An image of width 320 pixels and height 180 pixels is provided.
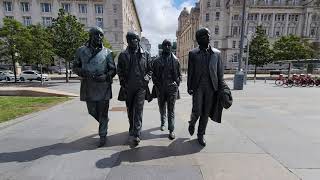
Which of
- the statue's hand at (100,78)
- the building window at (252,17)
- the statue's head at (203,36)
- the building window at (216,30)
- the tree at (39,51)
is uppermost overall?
the building window at (252,17)

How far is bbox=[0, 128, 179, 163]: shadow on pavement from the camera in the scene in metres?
4.19

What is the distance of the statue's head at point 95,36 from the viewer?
4.51 meters

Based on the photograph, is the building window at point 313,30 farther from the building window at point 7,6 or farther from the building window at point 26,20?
the building window at point 7,6

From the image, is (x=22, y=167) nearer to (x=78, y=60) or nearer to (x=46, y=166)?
(x=46, y=166)

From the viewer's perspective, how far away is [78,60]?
15.2 ft

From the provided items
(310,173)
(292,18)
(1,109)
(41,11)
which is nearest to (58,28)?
(1,109)

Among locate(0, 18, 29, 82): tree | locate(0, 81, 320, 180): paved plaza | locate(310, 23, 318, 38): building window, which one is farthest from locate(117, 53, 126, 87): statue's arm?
locate(310, 23, 318, 38): building window

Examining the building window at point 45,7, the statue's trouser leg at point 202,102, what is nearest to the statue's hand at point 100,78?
the statue's trouser leg at point 202,102

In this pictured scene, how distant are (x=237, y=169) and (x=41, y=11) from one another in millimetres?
64565

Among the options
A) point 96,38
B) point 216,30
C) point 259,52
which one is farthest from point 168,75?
point 216,30

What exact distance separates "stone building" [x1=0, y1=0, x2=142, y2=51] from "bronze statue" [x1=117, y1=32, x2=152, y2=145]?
5369 centimetres

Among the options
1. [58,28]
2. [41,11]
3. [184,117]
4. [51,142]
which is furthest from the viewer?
[41,11]

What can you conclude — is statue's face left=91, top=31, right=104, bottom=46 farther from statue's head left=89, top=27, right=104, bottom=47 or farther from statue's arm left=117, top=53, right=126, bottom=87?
statue's arm left=117, top=53, right=126, bottom=87

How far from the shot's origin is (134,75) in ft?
15.1
